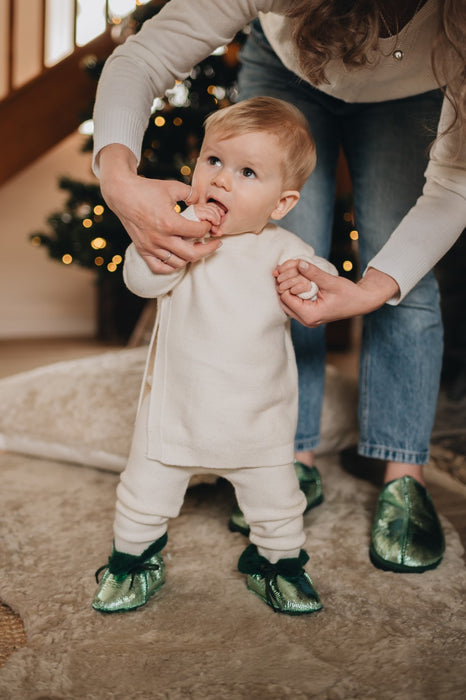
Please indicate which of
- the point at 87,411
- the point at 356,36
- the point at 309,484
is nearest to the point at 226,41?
the point at 356,36

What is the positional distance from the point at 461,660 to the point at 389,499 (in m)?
0.34

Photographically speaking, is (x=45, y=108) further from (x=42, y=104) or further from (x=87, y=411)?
(x=87, y=411)

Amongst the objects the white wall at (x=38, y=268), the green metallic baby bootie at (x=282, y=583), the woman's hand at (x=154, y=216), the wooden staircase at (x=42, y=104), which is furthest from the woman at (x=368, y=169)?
the white wall at (x=38, y=268)

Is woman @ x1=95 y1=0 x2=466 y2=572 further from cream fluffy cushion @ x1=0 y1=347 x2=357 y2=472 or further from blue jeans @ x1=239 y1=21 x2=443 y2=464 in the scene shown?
cream fluffy cushion @ x1=0 y1=347 x2=357 y2=472

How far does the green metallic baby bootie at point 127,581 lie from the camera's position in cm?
89

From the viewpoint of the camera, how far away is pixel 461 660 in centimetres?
79

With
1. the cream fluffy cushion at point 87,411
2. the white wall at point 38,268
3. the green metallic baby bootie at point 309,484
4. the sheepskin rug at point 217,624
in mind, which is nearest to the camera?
the sheepskin rug at point 217,624

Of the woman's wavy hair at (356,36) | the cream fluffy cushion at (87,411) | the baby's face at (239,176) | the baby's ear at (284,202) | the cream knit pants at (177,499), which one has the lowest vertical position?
the cream fluffy cushion at (87,411)

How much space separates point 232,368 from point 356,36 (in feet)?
1.53

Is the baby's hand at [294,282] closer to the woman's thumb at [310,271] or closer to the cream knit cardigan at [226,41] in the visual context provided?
the woman's thumb at [310,271]

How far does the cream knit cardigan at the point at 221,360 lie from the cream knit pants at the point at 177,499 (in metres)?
0.02

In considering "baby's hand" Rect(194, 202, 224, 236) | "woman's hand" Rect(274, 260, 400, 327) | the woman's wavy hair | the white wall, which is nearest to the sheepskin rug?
"woman's hand" Rect(274, 260, 400, 327)

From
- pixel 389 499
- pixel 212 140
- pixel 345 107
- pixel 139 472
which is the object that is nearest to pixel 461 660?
pixel 389 499

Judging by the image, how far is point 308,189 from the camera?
116 cm
